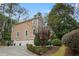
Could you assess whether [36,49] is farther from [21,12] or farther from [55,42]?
[21,12]

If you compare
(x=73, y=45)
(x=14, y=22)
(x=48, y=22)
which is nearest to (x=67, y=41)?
(x=73, y=45)

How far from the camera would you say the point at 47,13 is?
6.94 feet

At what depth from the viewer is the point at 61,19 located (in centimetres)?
212

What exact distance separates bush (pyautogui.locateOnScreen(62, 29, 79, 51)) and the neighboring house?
0.88 feet

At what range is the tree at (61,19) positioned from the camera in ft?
6.91

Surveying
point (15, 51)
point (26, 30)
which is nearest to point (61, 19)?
point (26, 30)

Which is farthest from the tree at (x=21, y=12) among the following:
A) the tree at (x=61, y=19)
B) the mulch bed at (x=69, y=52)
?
the mulch bed at (x=69, y=52)

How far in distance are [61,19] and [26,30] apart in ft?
1.20

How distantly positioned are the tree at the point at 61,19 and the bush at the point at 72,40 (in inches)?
1.9

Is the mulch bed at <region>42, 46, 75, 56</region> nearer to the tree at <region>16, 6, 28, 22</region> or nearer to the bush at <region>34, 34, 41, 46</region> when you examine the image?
the bush at <region>34, 34, 41, 46</region>

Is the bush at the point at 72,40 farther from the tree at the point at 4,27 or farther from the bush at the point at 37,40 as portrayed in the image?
the tree at the point at 4,27

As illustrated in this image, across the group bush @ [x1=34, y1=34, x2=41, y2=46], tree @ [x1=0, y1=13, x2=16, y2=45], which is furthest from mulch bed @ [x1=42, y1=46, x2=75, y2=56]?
tree @ [x1=0, y1=13, x2=16, y2=45]

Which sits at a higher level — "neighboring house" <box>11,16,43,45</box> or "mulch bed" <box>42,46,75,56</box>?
"neighboring house" <box>11,16,43,45</box>

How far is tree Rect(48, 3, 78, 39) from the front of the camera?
2.11 metres
